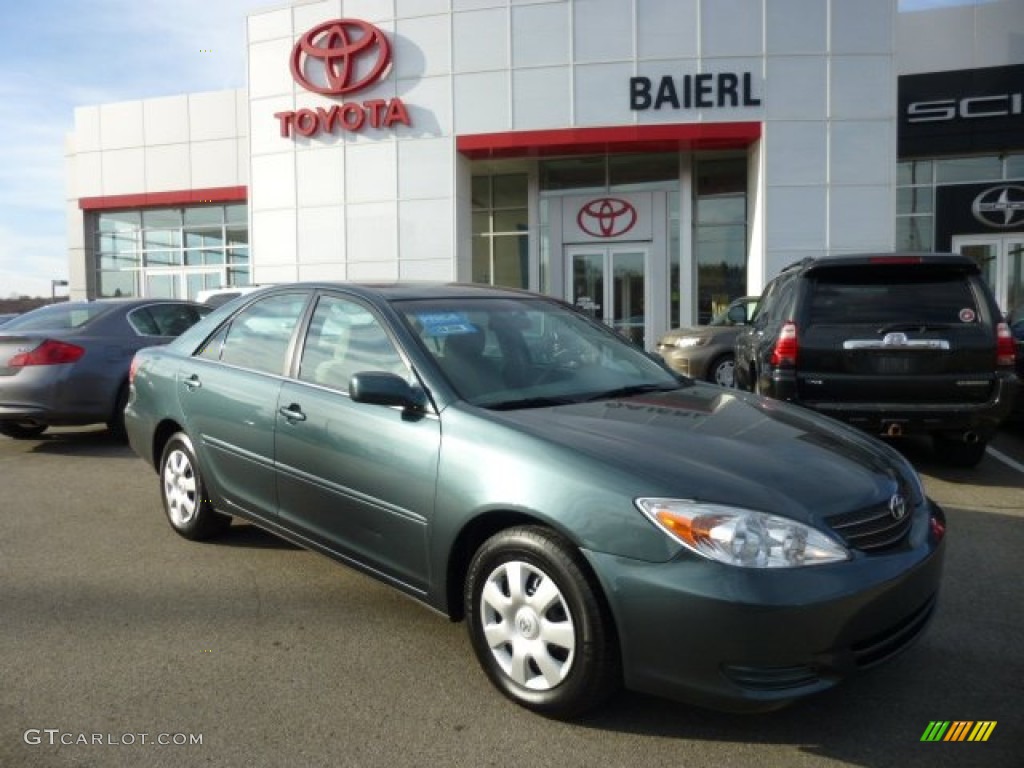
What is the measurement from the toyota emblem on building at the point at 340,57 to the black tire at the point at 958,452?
14.7m

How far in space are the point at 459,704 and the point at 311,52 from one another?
1813 cm

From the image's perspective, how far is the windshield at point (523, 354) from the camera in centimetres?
338

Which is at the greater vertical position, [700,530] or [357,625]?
[700,530]

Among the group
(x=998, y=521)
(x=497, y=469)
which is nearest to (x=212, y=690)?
(x=497, y=469)

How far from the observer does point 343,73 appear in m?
17.9

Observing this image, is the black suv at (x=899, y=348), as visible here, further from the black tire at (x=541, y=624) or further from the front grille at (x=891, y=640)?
the black tire at (x=541, y=624)

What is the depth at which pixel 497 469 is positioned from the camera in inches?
112

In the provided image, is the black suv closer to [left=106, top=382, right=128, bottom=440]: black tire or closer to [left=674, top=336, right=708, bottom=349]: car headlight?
[left=674, top=336, right=708, bottom=349]: car headlight

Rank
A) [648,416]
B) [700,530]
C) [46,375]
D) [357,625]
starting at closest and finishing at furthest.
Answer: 1. [700,530]
2. [648,416]
3. [357,625]
4. [46,375]

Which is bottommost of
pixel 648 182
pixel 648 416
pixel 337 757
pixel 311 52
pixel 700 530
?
pixel 337 757

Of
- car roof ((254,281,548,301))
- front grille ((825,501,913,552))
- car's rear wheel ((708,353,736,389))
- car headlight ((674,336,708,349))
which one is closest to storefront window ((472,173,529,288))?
car headlight ((674,336,708,349))

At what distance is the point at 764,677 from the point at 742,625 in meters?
0.20

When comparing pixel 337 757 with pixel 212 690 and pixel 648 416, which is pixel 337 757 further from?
pixel 648 416

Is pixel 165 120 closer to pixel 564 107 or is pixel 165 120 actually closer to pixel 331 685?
pixel 564 107
